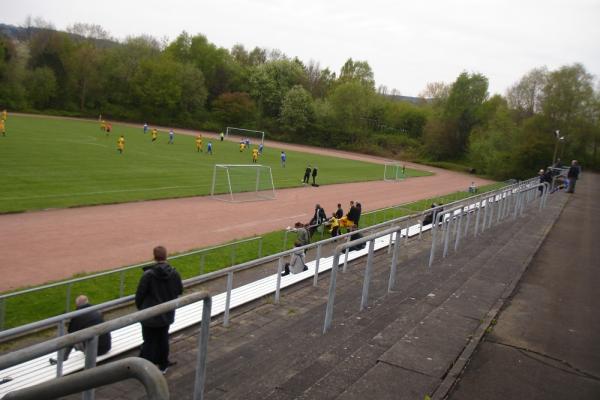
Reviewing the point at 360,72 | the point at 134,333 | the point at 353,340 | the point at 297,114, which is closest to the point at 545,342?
the point at 353,340

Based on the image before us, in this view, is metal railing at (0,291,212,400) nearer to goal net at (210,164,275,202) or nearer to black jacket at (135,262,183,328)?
black jacket at (135,262,183,328)

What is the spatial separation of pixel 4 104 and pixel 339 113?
155 feet

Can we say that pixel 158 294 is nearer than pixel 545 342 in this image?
Yes

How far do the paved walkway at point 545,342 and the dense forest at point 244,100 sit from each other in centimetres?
5329

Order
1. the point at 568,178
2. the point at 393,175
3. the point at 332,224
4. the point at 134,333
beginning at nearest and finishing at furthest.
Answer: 1. the point at 134,333
2. the point at 332,224
3. the point at 568,178
4. the point at 393,175

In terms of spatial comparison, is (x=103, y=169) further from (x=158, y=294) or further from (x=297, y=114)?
(x=297, y=114)

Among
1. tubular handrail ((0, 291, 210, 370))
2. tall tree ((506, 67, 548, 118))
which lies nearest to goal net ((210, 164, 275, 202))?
tubular handrail ((0, 291, 210, 370))

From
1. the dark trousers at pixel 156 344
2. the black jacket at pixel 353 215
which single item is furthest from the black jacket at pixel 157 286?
the black jacket at pixel 353 215

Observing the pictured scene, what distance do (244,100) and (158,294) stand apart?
85746mm

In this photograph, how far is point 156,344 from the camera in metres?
5.90

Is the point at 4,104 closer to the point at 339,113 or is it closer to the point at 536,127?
the point at 339,113

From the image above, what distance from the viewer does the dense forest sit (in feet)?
236

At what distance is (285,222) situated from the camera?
2467cm

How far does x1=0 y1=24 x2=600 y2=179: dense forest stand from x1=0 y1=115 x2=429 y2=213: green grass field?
1969 cm
